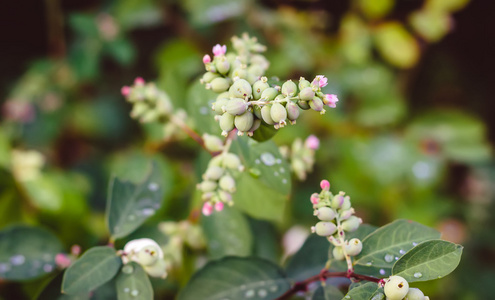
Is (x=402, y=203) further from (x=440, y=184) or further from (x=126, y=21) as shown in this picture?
(x=126, y=21)

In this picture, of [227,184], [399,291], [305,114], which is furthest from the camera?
[305,114]

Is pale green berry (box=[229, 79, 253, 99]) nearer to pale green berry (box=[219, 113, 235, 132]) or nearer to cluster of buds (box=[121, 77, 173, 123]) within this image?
pale green berry (box=[219, 113, 235, 132])

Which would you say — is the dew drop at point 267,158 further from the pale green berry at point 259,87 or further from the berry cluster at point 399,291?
the berry cluster at point 399,291

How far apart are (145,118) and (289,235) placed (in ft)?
2.42

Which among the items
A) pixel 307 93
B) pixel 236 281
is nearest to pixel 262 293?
pixel 236 281

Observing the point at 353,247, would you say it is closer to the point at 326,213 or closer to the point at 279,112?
the point at 326,213

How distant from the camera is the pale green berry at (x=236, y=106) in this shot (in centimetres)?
58

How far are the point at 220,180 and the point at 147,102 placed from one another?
1.09 ft

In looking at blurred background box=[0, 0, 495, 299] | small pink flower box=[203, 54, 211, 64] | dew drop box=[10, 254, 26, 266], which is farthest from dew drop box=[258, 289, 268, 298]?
blurred background box=[0, 0, 495, 299]

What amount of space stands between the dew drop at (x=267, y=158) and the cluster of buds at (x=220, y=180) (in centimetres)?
5

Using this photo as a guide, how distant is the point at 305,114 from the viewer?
179cm

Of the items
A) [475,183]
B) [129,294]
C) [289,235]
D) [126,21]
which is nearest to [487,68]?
[475,183]

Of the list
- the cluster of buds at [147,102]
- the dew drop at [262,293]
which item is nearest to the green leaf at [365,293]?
the dew drop at [262,293]

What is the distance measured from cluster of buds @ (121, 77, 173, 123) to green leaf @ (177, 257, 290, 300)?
0.40m
